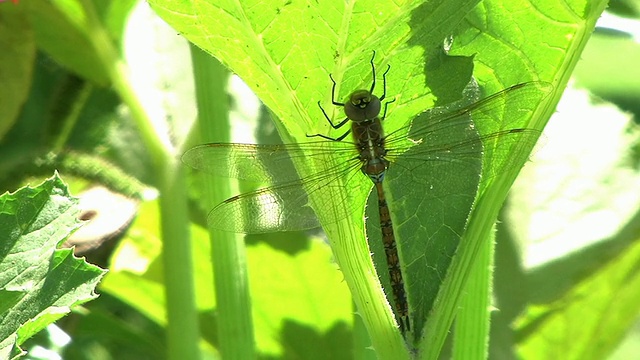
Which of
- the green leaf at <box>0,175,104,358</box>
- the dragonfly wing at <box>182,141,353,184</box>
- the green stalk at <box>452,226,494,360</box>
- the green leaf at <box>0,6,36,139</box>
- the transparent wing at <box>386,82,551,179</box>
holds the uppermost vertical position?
the green leaf at <box>0,6,36,139</box>

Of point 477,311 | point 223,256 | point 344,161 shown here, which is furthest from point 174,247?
point 477,311

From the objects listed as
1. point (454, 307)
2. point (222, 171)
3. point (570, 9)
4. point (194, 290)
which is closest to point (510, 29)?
point (570, 9)

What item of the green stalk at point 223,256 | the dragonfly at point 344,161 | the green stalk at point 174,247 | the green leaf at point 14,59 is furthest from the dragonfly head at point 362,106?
the green leaf at point 14,59

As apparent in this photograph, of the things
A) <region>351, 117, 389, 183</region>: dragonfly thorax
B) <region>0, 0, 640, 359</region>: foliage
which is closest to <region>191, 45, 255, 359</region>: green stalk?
<region>0, 0, 640, 359</region>: foliage

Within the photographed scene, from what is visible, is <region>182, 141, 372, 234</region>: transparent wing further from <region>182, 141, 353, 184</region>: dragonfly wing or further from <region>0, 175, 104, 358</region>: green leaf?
<region>0, 175, 104, 358</region>: green leaf

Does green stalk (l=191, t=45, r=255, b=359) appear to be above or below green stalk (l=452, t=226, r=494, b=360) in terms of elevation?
above

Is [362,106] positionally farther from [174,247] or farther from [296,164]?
[174,247]

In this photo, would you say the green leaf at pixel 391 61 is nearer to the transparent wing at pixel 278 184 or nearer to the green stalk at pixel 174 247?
the transparent wing at pixel 278 184
